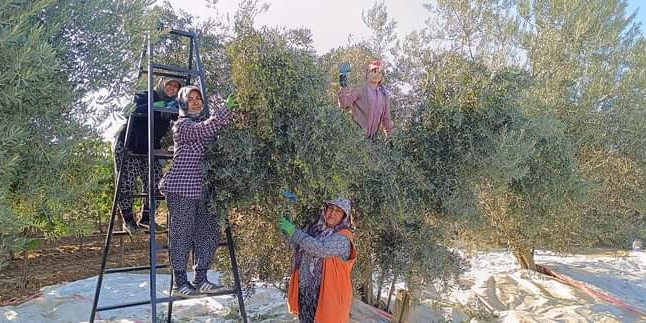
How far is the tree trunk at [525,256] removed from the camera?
35.4ft

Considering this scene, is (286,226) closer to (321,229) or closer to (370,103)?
(321,229)

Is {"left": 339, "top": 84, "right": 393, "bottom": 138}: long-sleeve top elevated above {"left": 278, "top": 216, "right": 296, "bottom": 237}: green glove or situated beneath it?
elevated above

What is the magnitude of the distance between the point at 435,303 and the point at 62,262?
10.0 meters

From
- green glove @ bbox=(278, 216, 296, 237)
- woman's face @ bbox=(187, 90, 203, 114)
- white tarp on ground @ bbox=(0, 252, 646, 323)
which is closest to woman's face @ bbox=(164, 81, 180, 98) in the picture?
woman's face @ bbox=(187, 90, 203, 114)

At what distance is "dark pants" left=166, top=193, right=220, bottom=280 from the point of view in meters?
4.16

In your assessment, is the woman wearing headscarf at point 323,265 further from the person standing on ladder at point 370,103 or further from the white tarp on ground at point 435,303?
the white tarp on ground at point 435,303

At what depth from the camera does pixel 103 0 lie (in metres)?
3.18

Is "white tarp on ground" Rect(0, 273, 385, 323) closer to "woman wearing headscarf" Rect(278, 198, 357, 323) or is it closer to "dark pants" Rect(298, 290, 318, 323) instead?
"dark pants" Rect(298, 290, 318, 323)

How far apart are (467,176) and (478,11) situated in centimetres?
511

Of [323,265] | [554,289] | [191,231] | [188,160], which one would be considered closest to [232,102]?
[188,160]

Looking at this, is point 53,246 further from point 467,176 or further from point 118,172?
point 467,176

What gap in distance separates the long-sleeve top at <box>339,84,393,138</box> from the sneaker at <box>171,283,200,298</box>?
7.95 feet

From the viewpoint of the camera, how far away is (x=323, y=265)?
196 inches

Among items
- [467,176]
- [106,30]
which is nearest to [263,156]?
[106,30]
